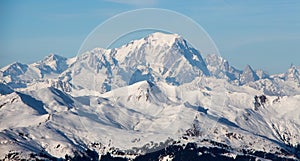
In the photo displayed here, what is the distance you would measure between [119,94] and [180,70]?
14767 millimetres

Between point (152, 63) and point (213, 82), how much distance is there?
12.8 metres

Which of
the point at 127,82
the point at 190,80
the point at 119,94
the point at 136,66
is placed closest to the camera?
the point at 127,82

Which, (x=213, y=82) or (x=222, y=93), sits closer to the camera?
(x=222, y=93)

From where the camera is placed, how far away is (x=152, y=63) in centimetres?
14888

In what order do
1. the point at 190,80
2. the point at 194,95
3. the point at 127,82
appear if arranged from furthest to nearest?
1. the point at 194,95
2. the point at 190,80
3. the point at 127,82

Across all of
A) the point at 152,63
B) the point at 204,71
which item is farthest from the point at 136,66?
the point at 204,71

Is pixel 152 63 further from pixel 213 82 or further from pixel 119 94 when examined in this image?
pixel 119 94

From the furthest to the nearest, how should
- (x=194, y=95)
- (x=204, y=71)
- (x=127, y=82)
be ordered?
(x=194, y=95)
(x=204, y=71)
(x=127, y=82)

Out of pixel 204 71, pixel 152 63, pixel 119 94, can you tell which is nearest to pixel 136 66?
pixel 152 63

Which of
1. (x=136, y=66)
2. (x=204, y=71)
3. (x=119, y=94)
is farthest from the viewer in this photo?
(x=136, y=66)

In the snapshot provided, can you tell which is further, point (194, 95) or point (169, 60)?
point (194, 95)

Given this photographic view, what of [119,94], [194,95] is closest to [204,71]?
[119,94]

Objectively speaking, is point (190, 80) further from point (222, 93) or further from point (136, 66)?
point (136, 66)

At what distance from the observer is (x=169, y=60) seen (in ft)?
486
